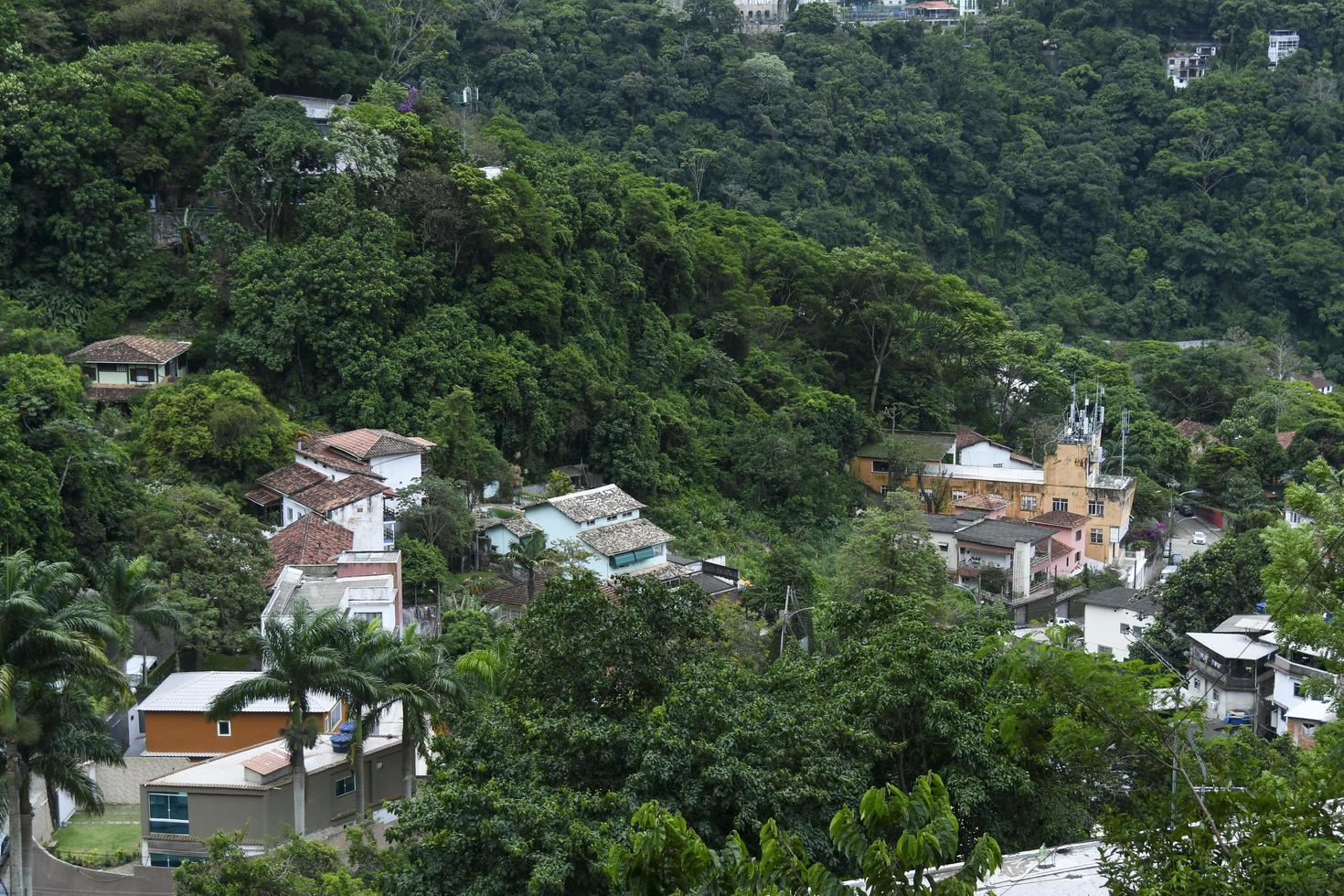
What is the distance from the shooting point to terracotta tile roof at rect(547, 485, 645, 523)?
3183cm

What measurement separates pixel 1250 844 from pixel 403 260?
28.0m

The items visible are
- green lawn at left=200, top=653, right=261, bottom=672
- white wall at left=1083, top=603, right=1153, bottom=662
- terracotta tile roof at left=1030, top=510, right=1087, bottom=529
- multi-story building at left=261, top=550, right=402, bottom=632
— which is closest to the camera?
green lawn at left=200, top=653, right=261, bottom=672

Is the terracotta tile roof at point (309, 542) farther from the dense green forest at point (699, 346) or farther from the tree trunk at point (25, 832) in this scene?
the tree trunk at point (25, 832)

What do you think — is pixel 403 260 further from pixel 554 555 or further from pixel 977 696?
pixel 977 696

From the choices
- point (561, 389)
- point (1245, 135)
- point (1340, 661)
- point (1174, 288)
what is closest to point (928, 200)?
point (1174, 288)

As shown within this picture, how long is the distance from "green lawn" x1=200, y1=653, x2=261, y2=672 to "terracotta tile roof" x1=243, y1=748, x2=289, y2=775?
5.24 metres

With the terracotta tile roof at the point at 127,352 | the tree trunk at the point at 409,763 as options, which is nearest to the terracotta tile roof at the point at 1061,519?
the terracotta tile roof at the point at 127,352

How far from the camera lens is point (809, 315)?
4569cm

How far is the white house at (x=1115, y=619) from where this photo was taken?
31.5m

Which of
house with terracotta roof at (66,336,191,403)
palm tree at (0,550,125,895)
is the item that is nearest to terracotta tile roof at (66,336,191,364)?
house with terracotta roof at (66,336,191,403)

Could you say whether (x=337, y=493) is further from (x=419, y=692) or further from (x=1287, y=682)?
(x=1287, y=682)

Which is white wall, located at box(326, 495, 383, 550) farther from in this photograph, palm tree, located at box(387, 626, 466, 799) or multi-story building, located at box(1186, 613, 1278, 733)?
multi-story building, located at box(1186, 613, 1278, 733)

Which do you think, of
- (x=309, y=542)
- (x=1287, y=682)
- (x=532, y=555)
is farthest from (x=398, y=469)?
(x=1287, y=682)

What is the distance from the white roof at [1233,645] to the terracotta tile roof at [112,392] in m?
21.0
